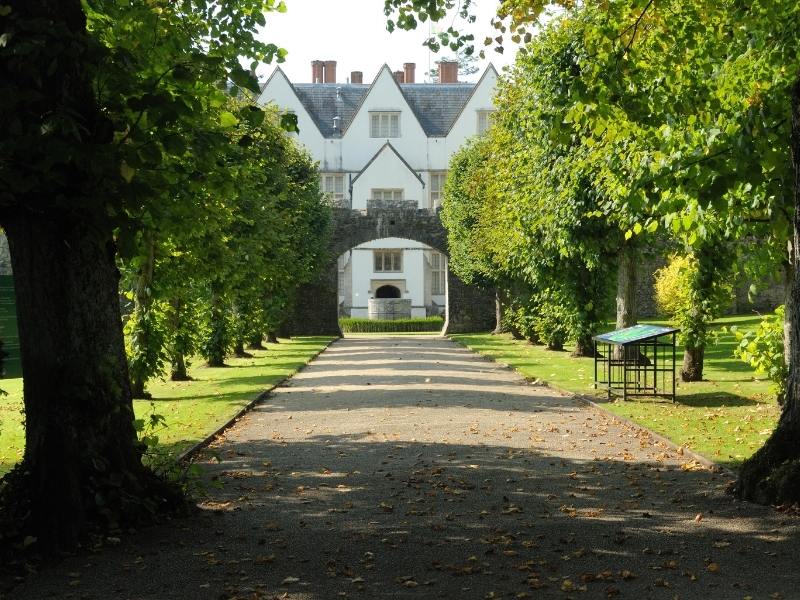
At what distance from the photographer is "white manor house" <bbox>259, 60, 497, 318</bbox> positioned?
70.4 m

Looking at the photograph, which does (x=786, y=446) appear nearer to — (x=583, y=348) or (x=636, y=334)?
(x=636, y=334)

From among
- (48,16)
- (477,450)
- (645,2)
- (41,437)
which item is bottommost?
(477,450)

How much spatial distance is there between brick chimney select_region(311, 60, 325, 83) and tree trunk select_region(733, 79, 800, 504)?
230ft

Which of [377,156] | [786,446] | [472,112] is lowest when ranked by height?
[786,446]

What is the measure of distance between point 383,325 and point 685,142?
49722mm

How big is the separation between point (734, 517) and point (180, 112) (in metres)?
5.03

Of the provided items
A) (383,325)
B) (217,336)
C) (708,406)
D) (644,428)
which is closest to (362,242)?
(383,325)

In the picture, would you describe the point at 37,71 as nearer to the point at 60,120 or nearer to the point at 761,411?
the point at 60,120

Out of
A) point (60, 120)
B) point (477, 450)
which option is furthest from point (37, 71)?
point (477, 450)

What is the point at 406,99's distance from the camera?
72.1 metres

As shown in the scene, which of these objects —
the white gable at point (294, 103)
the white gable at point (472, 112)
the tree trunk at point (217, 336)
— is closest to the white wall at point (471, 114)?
the white gable at point (472, 112)

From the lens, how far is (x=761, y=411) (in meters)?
16.4

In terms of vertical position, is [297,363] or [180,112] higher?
[180,112]

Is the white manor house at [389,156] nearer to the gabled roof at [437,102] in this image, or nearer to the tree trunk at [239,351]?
the gabled roof at [437,102]
